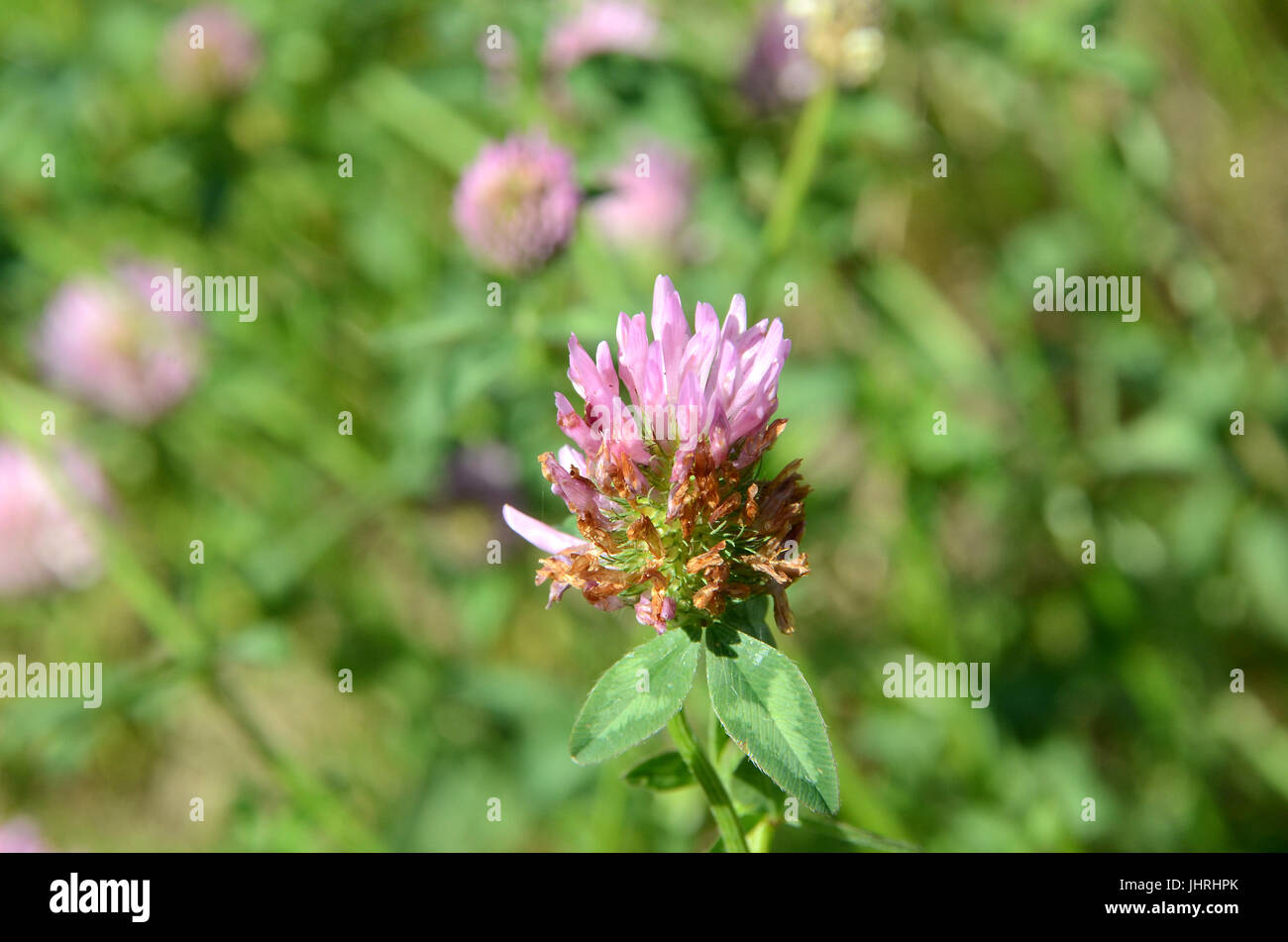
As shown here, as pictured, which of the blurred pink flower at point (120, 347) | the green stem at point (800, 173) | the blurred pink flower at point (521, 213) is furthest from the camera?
the blurred pink flower at point (120, 347)

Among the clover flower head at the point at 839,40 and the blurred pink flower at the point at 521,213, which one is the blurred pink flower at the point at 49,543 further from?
the clover flower head at the point at 839,40

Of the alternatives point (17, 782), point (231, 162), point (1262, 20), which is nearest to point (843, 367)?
point (231, 162)

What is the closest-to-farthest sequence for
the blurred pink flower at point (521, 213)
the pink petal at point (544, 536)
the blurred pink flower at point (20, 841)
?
the pink petal at point (544, 536)
the blurred pink flower at point (521, 213)
the blurred pink flower at point (20, 841)

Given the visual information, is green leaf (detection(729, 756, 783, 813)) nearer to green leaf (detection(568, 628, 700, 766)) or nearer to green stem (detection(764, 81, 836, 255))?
green leaf (detection(568, 628, 700, 766))

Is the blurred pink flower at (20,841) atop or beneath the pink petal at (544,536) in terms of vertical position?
beneath

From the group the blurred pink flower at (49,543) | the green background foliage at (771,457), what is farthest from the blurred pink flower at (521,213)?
the blurred pink flower at (49,543)
